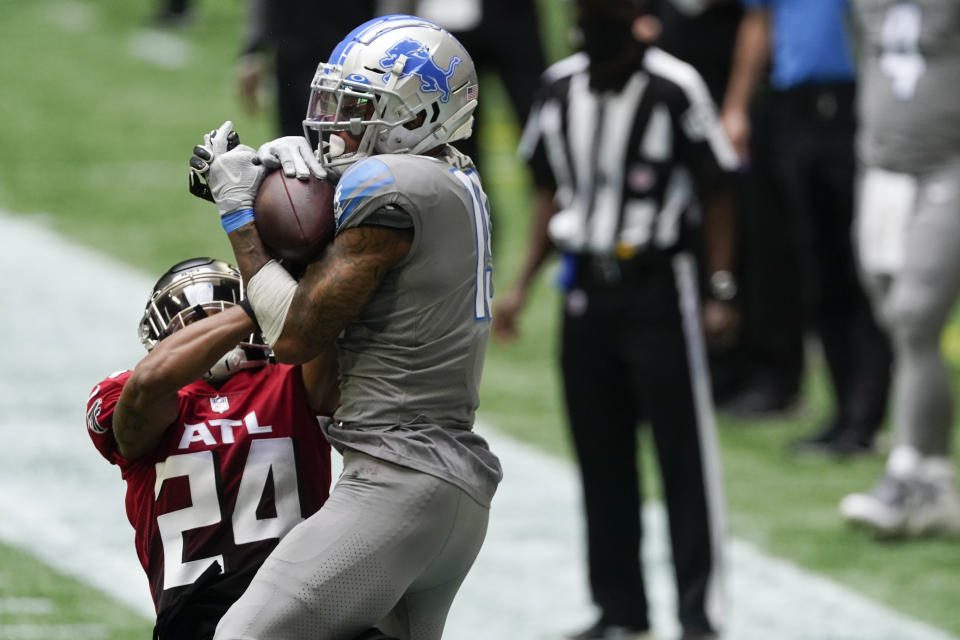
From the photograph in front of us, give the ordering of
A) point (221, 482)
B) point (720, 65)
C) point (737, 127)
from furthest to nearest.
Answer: point (720, 65), point (737, 127), point (221, 482)

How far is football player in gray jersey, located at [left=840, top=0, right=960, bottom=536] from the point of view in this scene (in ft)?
23.0

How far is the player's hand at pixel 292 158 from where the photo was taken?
372 cm

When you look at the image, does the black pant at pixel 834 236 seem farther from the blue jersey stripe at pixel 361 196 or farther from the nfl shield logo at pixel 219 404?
the blue jersey stripe at pixel 361 196

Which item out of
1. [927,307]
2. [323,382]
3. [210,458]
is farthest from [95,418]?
[927,307]

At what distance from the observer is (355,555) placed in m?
3.67

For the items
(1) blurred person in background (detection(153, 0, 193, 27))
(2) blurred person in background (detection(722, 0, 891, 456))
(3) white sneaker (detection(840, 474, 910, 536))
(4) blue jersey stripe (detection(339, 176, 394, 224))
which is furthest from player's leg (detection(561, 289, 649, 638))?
(1) blurred person in background (detection(153, 0, 193, 27))

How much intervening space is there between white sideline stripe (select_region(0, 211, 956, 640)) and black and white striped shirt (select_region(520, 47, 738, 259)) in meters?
1.41

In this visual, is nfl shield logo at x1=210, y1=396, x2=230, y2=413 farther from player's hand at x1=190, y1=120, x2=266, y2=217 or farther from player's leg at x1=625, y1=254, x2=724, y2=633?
player's leg at x1=625, y1=254, x2=724, y2=633

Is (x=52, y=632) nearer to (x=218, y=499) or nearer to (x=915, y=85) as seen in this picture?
(x=218, y=499)

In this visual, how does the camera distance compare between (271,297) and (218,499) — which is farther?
(218,499)

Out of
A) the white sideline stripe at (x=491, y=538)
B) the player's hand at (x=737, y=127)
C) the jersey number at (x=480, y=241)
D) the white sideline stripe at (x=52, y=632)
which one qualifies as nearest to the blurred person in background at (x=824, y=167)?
the player's hand at (x=737, y=127)

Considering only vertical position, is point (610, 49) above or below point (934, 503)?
above

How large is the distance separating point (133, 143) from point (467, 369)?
11212 millimetres

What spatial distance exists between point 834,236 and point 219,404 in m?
5.10
